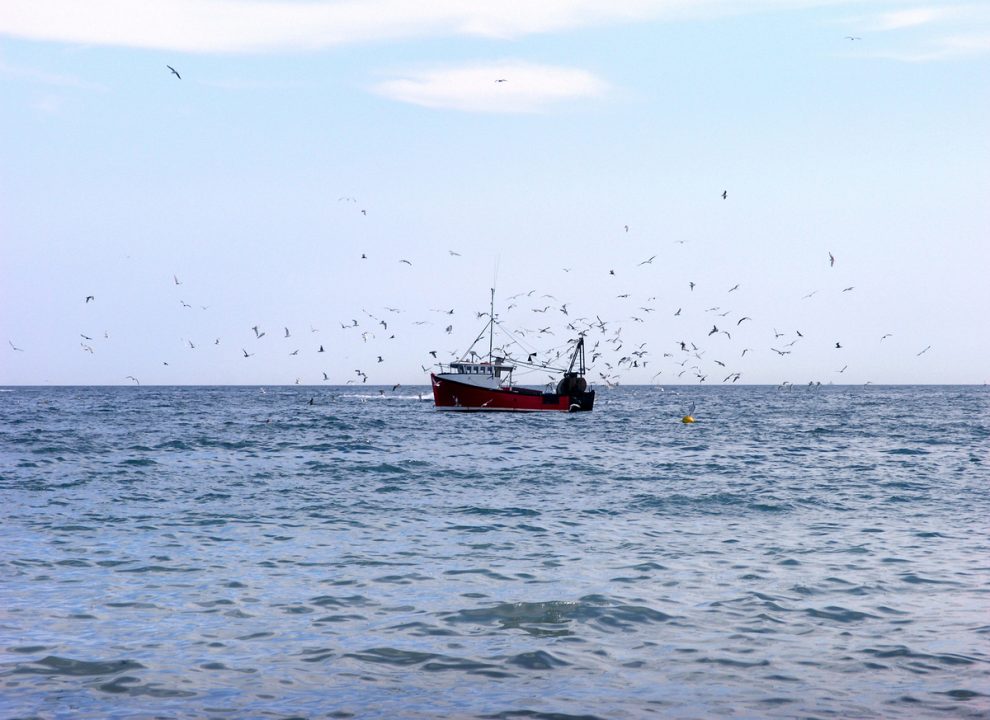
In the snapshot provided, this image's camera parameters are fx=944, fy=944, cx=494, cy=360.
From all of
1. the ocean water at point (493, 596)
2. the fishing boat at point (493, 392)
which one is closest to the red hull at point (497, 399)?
the fishing boat at point (493, 392)

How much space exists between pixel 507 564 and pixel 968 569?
7.25m

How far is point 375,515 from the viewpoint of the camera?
70.4 feet

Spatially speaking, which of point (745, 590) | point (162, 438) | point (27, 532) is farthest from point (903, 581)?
point (162, 438)

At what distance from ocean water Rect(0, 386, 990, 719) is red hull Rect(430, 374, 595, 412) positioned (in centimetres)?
5335

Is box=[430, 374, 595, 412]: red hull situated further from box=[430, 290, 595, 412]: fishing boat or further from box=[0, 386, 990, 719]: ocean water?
box=[0, 386, 990, 719]: ocean water

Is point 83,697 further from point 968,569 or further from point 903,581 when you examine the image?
point 968,569

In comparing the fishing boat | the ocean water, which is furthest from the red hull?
the ocean water

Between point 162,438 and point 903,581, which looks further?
point 162,438

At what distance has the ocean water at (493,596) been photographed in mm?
8984

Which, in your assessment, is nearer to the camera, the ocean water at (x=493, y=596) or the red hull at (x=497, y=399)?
the ocean water at (x=493, y=596)

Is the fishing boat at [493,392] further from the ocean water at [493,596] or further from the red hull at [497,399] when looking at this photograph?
the ocean water at [493,596]

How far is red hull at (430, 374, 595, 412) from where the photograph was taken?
8400cm

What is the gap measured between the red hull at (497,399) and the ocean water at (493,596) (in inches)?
2101

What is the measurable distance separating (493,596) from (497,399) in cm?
7165
